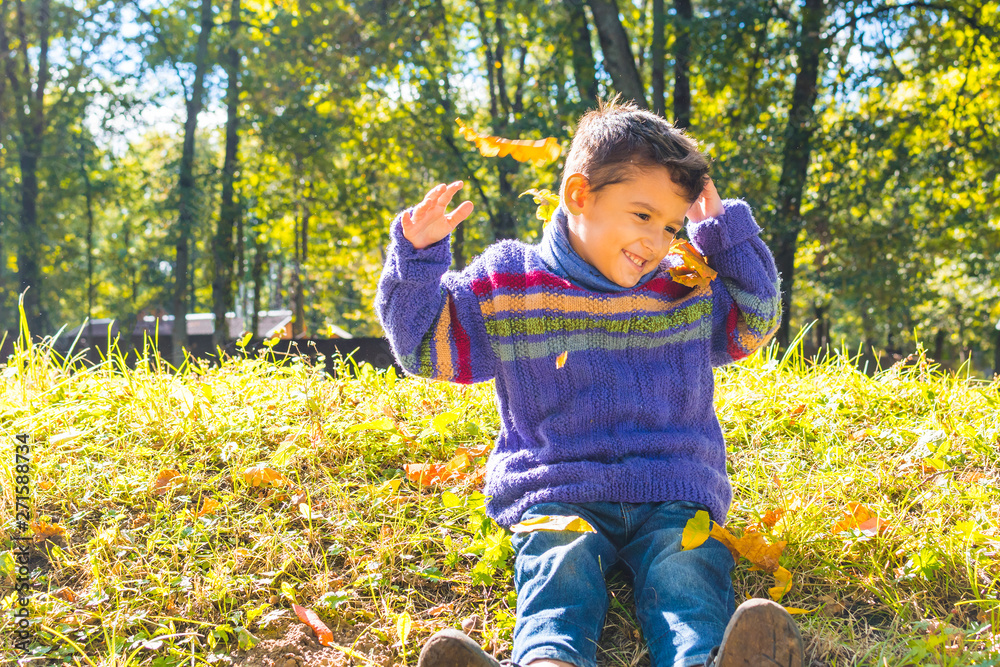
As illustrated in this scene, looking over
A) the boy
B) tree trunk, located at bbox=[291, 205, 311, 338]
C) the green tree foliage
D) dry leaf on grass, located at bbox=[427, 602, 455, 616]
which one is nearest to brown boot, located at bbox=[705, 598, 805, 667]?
the boy

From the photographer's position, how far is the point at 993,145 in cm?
902

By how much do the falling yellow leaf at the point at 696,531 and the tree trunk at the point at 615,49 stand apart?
6.70m

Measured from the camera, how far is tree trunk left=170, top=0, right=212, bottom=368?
816 centimetres

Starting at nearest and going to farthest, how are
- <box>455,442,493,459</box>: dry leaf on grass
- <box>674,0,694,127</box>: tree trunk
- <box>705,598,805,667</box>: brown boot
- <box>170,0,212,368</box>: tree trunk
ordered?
<box>705,598,805,667</box>: brown boot, <box>455,442,493,459</box>: dry leaf on grass, <box>170,0,212,368</box>: tree trunk, <box>674,0,694,127</box>: tree trunk

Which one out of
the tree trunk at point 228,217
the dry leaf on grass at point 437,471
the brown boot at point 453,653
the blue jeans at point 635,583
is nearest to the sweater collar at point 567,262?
the blue jeans at point 635,583

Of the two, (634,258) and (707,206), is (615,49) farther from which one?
(634,258)

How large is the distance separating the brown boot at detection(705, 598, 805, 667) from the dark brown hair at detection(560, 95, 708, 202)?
1.06 metres

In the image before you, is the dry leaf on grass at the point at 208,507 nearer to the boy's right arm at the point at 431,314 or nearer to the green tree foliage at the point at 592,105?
the boy's right arm at the point at 431,314

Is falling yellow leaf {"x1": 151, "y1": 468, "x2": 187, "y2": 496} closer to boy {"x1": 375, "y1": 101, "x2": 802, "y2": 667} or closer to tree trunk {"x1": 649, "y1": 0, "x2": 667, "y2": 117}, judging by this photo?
boy {"x1": 375, "y1": 101, "x2": 802, "y2": 667}

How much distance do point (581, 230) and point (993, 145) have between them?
30.6 ft

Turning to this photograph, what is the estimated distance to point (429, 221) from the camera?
1872 millimetres

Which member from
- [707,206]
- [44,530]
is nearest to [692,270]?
[707,206]

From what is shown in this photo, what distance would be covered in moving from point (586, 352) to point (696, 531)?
54cm

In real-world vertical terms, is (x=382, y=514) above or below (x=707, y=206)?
below
